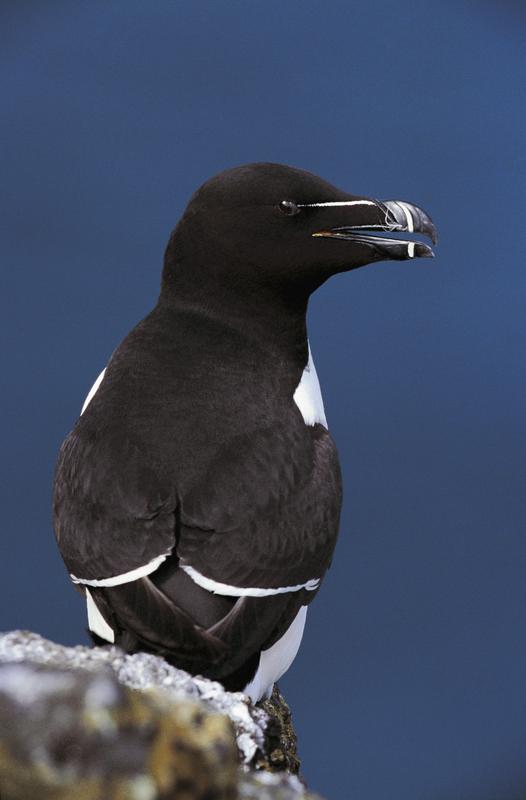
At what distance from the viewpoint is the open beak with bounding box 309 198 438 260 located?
196 inches

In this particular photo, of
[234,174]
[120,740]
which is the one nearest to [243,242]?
[234,174]

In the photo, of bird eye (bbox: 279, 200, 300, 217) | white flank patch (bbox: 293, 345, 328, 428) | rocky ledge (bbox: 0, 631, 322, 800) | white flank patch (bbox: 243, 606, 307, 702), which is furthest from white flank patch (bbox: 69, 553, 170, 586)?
rocky ledge (bbox: 0, 631, 322, 800)

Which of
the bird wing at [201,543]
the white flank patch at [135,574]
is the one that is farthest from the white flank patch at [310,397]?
the white flank patch at [135,574]

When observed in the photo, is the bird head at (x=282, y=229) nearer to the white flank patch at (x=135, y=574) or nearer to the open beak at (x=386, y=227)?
the open beak at (x=386, y=227)

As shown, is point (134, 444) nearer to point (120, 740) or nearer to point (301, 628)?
point (301, 628)

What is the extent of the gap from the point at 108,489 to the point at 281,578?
73 cm

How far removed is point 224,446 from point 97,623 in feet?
2.79

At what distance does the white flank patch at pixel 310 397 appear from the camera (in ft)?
16.3

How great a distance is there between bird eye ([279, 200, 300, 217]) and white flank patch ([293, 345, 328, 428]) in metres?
0.72

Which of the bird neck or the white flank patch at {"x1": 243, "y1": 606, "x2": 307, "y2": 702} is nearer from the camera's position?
the white flank patch at {"x1": 243, "y1": 606, "x2": 307, "y2": 702}

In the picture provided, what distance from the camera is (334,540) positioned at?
189 inches

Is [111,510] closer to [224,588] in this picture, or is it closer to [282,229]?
[224,588]

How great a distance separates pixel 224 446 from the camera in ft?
14.5

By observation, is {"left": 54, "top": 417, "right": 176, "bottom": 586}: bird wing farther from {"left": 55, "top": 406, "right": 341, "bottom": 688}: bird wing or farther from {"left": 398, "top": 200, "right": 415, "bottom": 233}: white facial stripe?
{"left": 398, "top": 200, "right": 415, "bottom": 233}: white facial stripe
